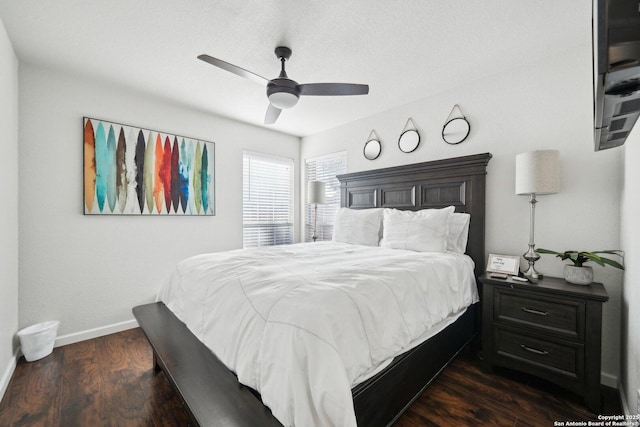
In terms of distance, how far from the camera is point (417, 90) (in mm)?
3104

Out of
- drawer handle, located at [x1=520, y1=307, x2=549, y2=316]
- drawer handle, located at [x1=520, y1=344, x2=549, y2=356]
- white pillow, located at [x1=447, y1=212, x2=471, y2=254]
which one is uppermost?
white pillow, located at [x1=447, y1=212, x2=471, y2=254]

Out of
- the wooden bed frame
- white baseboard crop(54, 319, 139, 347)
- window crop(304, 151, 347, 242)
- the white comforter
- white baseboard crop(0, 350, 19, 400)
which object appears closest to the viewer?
the white comforter

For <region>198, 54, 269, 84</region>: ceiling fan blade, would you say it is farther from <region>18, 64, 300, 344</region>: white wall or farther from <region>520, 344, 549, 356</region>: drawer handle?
<region>520, 344, 549, 356</region>: drawer handle

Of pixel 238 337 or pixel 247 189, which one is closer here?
pixel 238 337

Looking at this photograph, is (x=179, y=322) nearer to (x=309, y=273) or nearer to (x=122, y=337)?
(x=309, y=273)

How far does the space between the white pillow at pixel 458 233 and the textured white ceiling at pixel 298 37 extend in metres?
1.46

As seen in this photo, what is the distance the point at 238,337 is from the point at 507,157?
111 inches

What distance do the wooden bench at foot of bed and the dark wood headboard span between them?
2.40 meters

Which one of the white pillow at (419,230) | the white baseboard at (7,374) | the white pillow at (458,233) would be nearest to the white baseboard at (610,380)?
the white pillow at (458,233)

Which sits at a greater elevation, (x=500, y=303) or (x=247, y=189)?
(x=247, y=189)

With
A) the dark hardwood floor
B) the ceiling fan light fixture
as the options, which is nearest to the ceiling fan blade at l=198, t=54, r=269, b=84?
the ceiling fan light fixture

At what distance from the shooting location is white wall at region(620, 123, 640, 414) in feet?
4.84

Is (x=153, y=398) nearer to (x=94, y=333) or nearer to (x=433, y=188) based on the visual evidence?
(x=94, y=333)

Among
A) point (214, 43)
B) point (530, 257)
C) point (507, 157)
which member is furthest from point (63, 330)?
point (507, 157)
